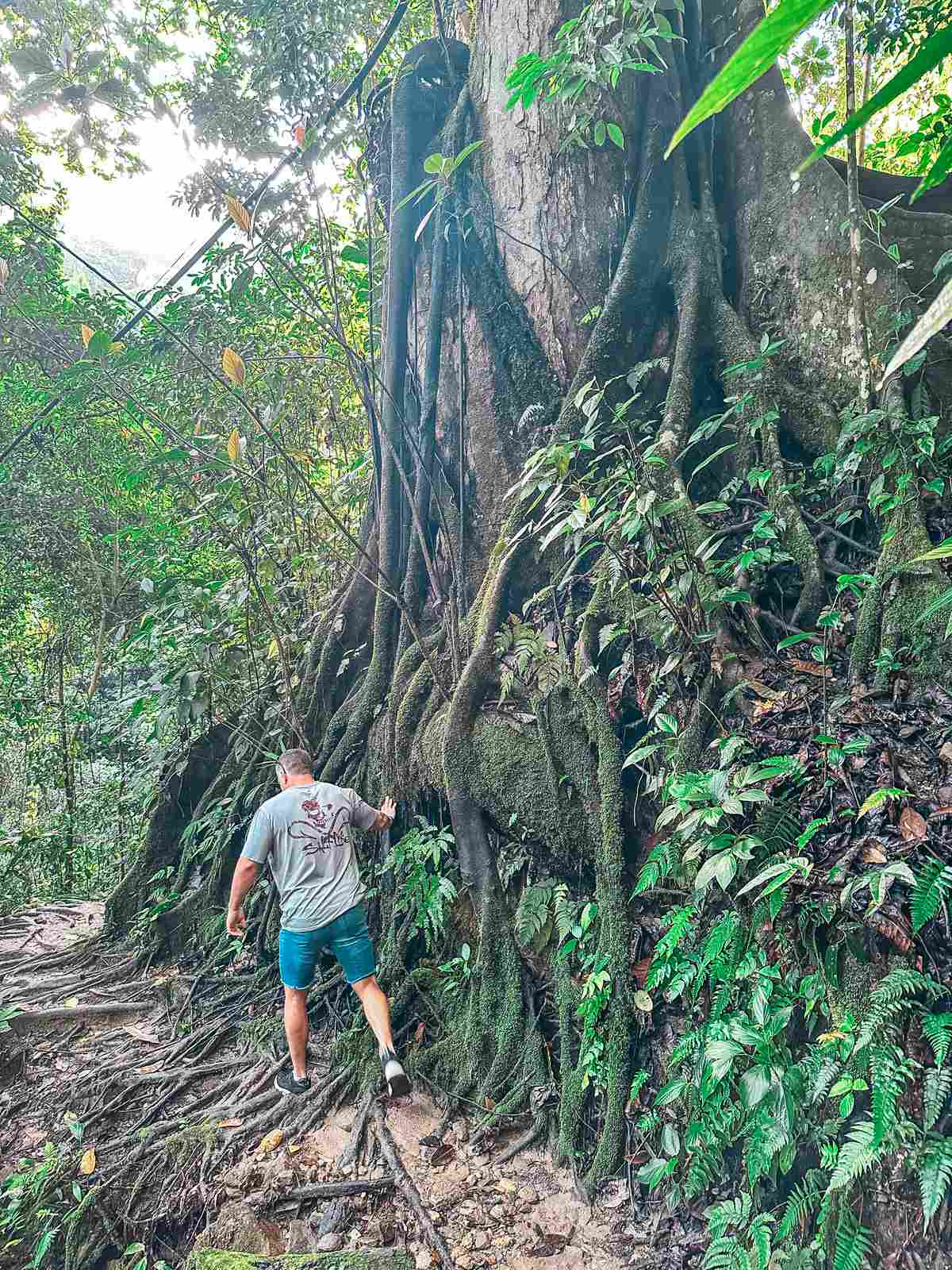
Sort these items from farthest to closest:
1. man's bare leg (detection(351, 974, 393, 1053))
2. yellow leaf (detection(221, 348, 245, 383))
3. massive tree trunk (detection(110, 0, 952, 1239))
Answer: man's bare leg (detection(351, 974, 393, 1053)), yellow leaf (detection(221, 348, 245, 383)), massive tree trunk (detection(110, 0, 952, 1239))

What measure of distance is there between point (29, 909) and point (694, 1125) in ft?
22.0

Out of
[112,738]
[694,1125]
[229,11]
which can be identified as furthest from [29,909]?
[229,11]

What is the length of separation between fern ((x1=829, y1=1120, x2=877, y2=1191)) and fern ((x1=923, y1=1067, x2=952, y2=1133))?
138mm

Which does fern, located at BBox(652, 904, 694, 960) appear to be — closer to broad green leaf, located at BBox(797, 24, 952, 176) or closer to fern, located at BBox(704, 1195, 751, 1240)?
fern, located at BBox(704, 1195, 751, 1240)

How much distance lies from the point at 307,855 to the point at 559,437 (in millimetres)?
2351

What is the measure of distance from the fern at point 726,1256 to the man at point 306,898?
1694 mm

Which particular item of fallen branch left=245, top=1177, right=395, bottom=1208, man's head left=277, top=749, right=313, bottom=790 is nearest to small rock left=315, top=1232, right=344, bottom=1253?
fallen branch left=245, top=1177, right=395, bottom=1208

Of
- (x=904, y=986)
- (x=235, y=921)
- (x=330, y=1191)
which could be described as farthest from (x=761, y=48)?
(x=235, y=921)

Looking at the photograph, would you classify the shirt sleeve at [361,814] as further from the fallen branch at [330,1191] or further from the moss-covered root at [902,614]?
the moss-covered root at [902,614]

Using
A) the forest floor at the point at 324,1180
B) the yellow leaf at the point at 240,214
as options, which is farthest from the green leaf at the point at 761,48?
the yellow leaf at the point at 240,214

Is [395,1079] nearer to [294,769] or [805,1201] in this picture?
[294,769]

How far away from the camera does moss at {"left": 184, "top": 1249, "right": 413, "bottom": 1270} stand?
2.38 metres

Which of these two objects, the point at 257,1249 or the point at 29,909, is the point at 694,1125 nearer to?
the point at 257,1249

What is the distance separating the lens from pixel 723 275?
13.3ft
